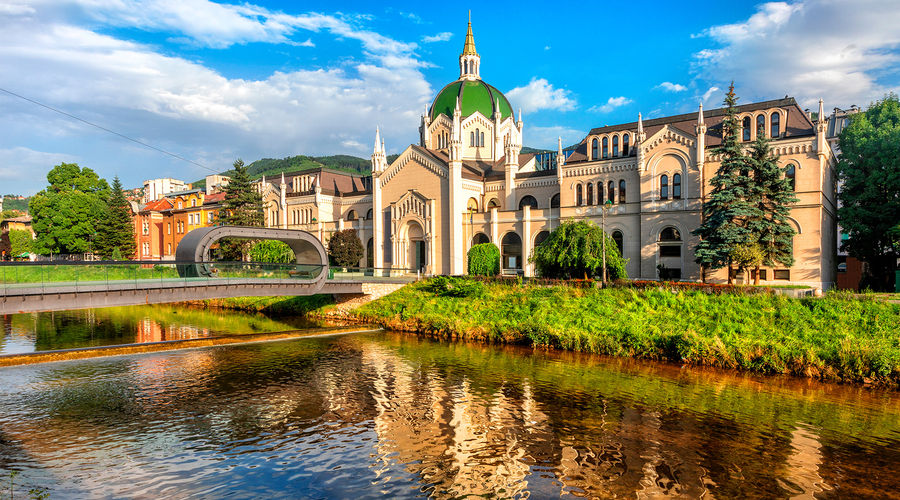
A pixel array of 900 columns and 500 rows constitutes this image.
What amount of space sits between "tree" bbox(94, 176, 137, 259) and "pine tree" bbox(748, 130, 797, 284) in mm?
73212

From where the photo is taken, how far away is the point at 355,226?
202 feet

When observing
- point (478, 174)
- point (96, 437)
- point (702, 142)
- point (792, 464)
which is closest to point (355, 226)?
point (478, 174)

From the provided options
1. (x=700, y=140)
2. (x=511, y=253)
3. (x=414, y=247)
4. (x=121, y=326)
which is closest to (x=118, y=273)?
(x=121, y=326)

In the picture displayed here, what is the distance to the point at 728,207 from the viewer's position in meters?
36.0

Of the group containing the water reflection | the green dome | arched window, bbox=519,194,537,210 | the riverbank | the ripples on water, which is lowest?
the ripples on water

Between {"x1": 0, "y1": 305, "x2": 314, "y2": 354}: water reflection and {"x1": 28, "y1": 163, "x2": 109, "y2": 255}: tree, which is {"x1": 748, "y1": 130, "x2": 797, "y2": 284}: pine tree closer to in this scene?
{"x1": 0, "y1": 305, "x2": 314, "y2": 354}: water reflection

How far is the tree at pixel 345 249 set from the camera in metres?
55.1

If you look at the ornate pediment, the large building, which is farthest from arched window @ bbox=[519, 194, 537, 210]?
the ornate pediment

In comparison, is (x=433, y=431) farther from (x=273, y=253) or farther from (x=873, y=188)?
(x=273, y=253)

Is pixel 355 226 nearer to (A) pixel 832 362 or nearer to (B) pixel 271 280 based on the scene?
(B) pixel 271 280

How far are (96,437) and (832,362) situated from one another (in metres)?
26.2

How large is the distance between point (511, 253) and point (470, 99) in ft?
69.1

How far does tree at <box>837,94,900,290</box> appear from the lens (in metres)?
39.3

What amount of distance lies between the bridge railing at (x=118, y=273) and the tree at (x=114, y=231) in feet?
167
